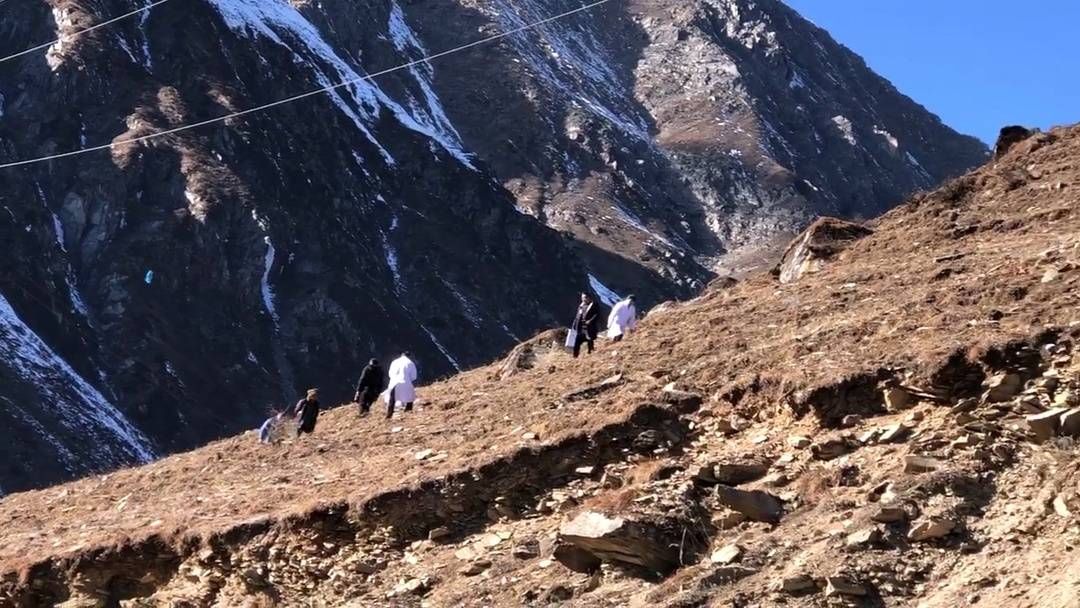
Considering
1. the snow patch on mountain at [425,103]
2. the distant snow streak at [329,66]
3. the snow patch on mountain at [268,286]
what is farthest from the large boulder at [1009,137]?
the snow patch on mountain at [425,103]

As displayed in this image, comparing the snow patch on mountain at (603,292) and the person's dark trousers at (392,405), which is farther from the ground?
the person's dark trousers at (392,405)

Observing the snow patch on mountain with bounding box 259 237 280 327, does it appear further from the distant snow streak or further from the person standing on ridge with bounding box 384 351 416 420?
the person standing on ridge with bounding box 384 351 416 420

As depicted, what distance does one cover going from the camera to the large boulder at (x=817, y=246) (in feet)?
69.2

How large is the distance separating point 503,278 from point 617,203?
24.7 meters

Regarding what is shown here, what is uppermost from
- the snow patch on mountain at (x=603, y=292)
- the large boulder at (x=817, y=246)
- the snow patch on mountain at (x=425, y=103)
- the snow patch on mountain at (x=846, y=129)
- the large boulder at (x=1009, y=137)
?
the snow patch on mountain at (x=425, y=103)

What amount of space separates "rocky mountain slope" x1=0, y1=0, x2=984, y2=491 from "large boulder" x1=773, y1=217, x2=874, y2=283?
35459 mm

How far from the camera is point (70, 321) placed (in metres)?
67.8

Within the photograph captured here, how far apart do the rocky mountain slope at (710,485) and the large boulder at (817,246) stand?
219 centimetres

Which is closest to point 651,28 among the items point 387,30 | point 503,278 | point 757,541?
point 387,30

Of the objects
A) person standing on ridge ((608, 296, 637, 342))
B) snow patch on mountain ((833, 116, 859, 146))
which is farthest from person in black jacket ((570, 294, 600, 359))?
→ snow patch on mountain ((833, 116, 859, 146))

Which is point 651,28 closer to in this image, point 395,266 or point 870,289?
point 395,266

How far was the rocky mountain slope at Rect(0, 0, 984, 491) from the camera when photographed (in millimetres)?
67625

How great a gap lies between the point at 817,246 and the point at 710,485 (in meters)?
10.3

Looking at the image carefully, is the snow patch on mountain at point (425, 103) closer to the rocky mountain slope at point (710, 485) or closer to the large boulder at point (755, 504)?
the rocky mountain slope at point (710, 485)
